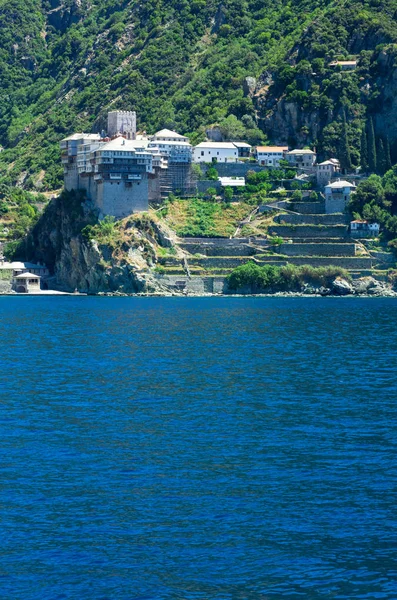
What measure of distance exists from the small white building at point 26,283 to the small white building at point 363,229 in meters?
32.7

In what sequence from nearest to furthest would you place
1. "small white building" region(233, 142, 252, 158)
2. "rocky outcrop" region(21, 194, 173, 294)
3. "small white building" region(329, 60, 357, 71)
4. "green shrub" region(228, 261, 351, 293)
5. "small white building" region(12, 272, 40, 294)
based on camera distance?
"green shrub" region(228, 261, 351, 293) → "rocky outcrop" region(21, 194, 173, 294) → "small white building" region(12, 272, 40, 294) → "small white building" region(233, 142, 252, 158) → "small white building" region(329, 60, 357, 71)

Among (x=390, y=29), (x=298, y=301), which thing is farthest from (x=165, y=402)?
(x=390, y=29)

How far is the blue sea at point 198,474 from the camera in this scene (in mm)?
23641

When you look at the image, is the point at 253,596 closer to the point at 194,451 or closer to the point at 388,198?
the point at 194,451

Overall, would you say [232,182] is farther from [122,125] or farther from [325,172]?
[122,125]

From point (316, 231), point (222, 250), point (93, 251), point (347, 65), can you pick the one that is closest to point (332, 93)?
point (347, 65)

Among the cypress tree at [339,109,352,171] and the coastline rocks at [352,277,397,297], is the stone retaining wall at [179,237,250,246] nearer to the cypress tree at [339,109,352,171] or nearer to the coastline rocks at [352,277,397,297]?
the coastline rocks at [352,277,397,297]

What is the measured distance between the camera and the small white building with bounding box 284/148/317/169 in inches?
5054

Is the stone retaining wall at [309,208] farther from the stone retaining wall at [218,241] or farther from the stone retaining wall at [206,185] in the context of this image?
the stone retaining wall at [206,185]

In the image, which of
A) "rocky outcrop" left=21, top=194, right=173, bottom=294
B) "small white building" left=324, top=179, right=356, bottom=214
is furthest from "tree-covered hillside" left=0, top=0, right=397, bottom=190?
"rocky outcrop" left=21, top=194, right=173, bottom=294

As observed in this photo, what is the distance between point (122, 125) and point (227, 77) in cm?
2646

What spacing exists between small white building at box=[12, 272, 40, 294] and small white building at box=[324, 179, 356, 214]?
30.4 meters

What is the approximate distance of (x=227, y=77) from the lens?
509ft

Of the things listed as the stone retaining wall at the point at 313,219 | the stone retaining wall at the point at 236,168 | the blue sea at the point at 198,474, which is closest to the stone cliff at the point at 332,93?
the stone retaining wall at the point at 236,168
